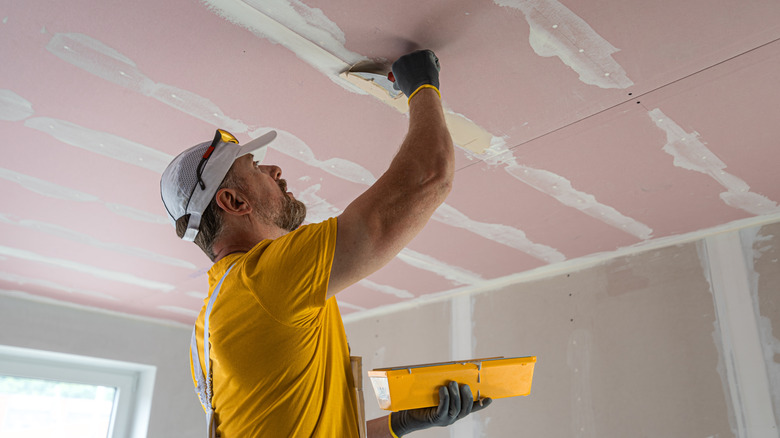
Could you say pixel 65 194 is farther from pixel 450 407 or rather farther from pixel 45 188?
pixel 450 407

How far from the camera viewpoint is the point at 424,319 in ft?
12.2

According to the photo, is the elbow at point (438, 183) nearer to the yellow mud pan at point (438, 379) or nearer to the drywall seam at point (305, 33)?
the yellow mud pan at point (438, 379)

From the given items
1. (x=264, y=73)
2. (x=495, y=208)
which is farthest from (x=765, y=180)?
(x=264, y=73)

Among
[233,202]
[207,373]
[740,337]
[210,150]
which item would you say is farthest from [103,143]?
[740,337]

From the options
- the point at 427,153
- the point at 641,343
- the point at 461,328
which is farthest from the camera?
the point at 461,328

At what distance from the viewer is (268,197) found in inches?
56.9

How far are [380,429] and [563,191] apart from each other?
1242 mm

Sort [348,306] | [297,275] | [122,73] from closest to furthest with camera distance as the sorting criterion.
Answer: [297,275], [122,73], [348,306]

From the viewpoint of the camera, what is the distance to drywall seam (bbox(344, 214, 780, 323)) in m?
2.62

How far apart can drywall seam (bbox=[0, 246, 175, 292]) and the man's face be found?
2.21 metres

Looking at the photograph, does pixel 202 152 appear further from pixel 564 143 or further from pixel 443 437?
pixel 443 437

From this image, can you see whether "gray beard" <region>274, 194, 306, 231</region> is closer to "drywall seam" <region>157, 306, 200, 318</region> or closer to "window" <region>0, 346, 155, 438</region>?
"drywall seam" <region>157, 306, 200, 318</region>

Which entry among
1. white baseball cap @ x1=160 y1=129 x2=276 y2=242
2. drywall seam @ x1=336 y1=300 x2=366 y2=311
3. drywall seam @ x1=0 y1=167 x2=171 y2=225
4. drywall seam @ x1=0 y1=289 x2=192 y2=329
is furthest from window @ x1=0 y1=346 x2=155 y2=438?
white baseball cap @ x1=160 y1=129 x2=276 y2=242

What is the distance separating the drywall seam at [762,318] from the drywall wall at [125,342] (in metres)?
3.65
